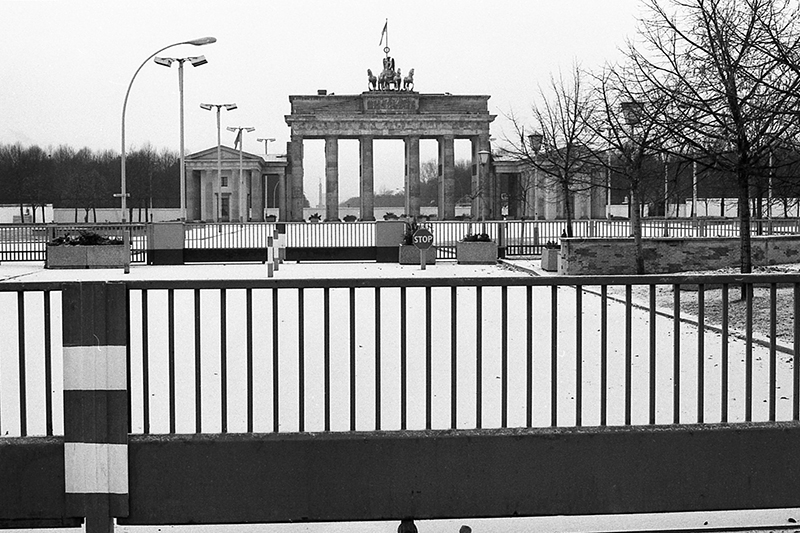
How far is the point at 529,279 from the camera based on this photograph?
5.10m

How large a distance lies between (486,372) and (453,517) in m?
4.82

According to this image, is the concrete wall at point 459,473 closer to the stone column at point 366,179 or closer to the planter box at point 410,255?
the planter box at point 410,255

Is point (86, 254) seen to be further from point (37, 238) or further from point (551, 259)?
point (551, 259)

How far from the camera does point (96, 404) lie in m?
4.73

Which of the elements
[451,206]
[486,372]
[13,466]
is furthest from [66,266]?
[451,206]

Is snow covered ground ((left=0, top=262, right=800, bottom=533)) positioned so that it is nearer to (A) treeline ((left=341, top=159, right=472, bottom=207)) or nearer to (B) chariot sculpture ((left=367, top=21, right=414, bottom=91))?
(B) chariot sculpture ((left=367, top=21, right=414, bottom=91))

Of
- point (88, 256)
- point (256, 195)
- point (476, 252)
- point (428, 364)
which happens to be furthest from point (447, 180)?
point (428, 364)

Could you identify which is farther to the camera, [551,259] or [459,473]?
[551,259]

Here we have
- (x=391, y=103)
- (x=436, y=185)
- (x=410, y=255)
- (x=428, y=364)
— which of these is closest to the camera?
(x=428, y=364)

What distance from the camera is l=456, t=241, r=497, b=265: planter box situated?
3362 cm

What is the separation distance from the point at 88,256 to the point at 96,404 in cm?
2820

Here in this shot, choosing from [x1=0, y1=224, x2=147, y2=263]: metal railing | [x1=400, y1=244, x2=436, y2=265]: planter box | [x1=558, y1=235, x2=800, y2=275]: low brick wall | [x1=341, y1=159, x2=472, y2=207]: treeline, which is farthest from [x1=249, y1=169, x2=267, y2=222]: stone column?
[x1=558, y1=235, x2=800, y2=275]: low brick wall

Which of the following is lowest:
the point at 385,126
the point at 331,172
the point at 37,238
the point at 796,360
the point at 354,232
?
the point at 796,360

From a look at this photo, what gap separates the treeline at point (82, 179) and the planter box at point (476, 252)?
57.5 metres
